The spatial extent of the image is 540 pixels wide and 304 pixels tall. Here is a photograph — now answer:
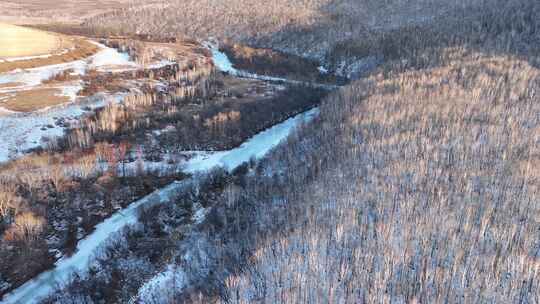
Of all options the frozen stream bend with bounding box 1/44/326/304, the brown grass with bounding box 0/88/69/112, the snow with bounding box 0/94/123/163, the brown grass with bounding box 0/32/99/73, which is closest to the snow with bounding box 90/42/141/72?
the brown grass with bounding box 0/32/99/73

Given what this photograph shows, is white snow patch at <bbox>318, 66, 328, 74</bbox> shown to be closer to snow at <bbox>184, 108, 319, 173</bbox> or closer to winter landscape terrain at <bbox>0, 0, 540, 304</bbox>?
winter landscape terrain at <bbox>0, 0, 540, 304</bbox>

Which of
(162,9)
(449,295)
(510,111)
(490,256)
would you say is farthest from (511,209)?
(162,9)

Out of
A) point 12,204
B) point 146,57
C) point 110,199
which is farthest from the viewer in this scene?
point 146,57

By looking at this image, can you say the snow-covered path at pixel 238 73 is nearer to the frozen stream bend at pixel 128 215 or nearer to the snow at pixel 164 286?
the frozen stream bend at pixel 128 215

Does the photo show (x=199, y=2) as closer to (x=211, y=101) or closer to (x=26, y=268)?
(x=211, y=101)

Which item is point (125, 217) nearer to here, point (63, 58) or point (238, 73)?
point (63, 58)

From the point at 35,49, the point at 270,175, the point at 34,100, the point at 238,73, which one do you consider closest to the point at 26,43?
the point at 35,49
